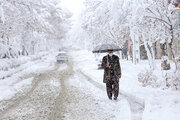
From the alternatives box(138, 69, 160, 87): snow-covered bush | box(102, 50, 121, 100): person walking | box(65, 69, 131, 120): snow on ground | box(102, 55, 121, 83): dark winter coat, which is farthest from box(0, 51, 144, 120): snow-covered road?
box(138, 69, 160, 87): snow-covered bush

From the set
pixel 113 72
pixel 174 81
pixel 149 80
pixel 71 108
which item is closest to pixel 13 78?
pixel 71 108

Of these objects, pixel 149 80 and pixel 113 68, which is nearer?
pixel 113 68

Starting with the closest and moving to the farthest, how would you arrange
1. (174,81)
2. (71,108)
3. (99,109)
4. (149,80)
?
(99,109)
(71,108)
(174,81)
(149,80)

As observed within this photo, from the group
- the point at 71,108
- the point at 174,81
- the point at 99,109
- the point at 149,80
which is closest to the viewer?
the point at 99,109

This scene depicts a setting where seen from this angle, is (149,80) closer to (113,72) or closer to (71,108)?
(113,72)

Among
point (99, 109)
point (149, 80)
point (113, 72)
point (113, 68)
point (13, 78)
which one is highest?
point (113, 68)

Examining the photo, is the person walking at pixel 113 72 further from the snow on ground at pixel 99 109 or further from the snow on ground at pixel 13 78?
the snow on ground at pixel 13 78

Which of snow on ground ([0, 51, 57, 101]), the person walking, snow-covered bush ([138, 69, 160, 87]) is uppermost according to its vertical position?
the person walking

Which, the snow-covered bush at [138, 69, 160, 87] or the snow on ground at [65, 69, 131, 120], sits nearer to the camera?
the snow on ground at [65, 69, 131, 120]

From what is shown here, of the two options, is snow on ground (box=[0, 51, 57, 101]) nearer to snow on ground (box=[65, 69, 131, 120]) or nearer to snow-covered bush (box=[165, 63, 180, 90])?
snow on ground (box=[65, 69, 131, 120])

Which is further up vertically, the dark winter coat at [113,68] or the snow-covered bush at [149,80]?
the dark winter coat at [113,68]

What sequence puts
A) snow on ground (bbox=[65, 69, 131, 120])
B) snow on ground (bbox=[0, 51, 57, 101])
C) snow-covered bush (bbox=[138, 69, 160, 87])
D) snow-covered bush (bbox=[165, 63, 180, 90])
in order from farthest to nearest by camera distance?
snow on ground (bbox=[0, 51, 57, 101])
snow-covered bush (bbox=[138, 69, 160, 87])
snow-covered bush (bbox=[165, 63, 180, 90])
snow on ground (bbox=[65, 69, 131, 120])

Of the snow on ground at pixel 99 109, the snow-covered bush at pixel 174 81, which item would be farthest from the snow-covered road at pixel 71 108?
the snow-covered bush at pixel 174 81

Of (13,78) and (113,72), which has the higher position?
(113,72)
